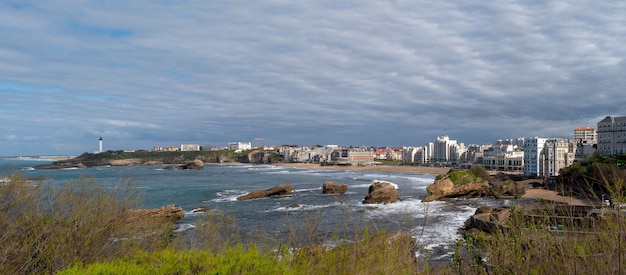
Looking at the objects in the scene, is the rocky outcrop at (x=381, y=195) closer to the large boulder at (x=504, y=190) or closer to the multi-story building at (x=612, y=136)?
the large boulder at (x=504, y=190)

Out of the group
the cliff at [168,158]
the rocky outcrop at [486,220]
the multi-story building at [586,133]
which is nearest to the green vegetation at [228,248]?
the rocky outcrop at [486,220]

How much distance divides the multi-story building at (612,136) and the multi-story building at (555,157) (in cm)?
520

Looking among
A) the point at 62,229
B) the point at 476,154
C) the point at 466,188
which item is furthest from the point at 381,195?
the point at 476,154

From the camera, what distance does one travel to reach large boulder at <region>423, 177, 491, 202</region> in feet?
142

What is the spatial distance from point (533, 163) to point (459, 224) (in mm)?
66851

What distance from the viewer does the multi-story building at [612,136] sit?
248 ft

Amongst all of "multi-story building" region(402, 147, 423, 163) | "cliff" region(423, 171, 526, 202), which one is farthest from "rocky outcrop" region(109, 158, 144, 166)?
"cliff" region(423, 171, 526, 202)

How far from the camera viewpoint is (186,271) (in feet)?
15.8

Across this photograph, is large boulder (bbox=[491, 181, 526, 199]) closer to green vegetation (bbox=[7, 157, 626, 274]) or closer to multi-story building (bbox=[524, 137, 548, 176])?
multi-story building (bbox=[524, 137, 548, 176])

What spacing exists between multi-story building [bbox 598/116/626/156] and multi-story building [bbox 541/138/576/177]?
5.20 metres

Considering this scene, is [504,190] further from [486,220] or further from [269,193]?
[269,193]

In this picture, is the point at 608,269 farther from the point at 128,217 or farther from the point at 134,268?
the point at 128,217

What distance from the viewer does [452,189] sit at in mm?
44844

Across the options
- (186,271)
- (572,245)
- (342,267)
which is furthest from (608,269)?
(186,271)
